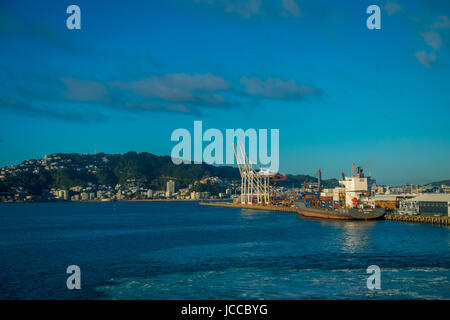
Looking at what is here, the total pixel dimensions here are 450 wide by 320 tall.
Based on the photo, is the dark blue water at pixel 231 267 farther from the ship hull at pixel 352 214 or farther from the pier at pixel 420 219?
the ship hull at pixel 352 214

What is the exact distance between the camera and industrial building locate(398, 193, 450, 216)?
2650 inches

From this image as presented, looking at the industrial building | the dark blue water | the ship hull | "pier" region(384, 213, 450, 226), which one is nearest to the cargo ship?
the ship hull

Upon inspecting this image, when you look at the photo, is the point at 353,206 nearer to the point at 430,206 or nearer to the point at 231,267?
the point at 430,206

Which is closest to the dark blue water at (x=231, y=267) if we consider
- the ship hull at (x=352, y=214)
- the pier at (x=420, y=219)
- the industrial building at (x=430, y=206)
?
the pier at (x=420, y=219)

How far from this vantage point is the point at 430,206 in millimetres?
70625

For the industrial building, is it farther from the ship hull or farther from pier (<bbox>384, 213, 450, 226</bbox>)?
the ship hull

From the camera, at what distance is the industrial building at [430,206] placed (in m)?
67.3

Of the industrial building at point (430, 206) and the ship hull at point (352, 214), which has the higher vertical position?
the industrial building at point (430, 206)

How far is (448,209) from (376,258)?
39912 mm

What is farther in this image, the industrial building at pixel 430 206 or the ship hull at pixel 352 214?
the ship hull at pixel 352 214

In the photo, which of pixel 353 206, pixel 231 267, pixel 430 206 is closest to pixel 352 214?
pixel 353 206
